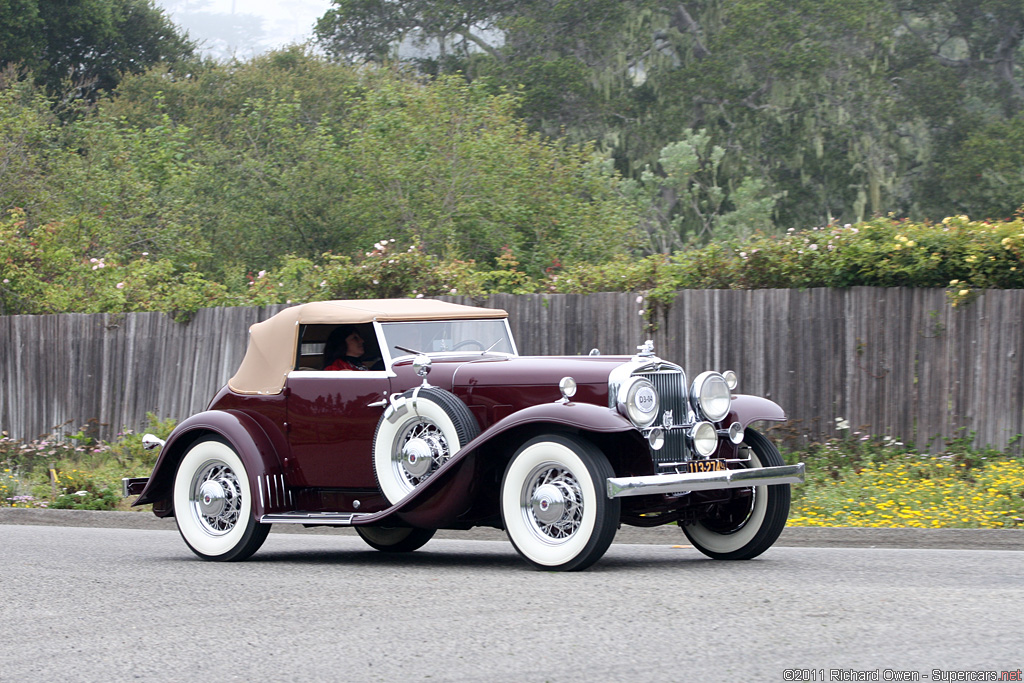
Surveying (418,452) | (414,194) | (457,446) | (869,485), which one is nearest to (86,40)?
(414,194)

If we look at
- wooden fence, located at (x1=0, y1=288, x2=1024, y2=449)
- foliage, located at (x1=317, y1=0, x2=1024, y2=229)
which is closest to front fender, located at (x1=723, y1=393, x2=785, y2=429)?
wooden fence, located at (x1=0, y1=288, x2=1024, y2=449)

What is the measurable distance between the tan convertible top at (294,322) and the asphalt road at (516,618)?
1439 mm

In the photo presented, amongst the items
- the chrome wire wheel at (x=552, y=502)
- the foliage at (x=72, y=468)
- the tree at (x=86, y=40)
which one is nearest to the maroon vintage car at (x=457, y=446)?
the chrome wire wheel at (x=552, y=502)

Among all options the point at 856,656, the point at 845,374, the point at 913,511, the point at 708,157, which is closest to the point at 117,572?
the point at 856,656

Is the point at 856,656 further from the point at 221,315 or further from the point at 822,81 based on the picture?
the point at 822,81

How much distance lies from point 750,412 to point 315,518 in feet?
10.6

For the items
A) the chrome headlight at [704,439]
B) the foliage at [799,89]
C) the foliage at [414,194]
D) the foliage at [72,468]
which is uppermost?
the foliage at [799,89]

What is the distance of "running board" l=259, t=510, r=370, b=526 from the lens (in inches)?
354

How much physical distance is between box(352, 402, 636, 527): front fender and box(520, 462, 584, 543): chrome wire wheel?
32 cm

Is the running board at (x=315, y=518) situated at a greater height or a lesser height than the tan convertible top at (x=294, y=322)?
lesser

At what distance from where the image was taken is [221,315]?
57.0 ft

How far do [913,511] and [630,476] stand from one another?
12.0 ft

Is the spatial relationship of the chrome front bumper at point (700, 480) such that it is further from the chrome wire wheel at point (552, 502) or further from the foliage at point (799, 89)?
the foliage at point (799, 89)

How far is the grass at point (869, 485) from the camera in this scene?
419 inches
